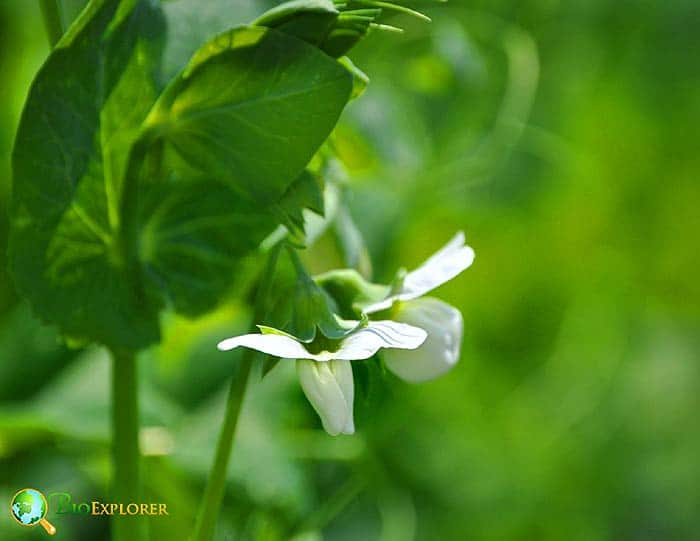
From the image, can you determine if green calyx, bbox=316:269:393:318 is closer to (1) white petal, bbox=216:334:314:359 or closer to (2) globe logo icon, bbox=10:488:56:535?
(1) white petal, bbox=216:334:314:359

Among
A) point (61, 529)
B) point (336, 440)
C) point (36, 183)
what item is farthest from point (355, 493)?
point (36, 183)

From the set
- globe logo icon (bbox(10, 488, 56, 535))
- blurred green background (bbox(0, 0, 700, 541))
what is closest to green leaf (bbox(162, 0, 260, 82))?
blurred green background (bbox(0, 0, 700, 541))

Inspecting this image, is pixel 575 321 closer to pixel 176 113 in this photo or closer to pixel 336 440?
pixel 336 440

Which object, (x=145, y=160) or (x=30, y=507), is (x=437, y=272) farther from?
(x=30, y=507)

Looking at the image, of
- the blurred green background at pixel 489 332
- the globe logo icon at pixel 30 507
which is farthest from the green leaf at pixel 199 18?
the globe logo icon at pixel 30 507

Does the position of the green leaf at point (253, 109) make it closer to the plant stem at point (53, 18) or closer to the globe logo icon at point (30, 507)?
the plant stem at point (53, 18)
